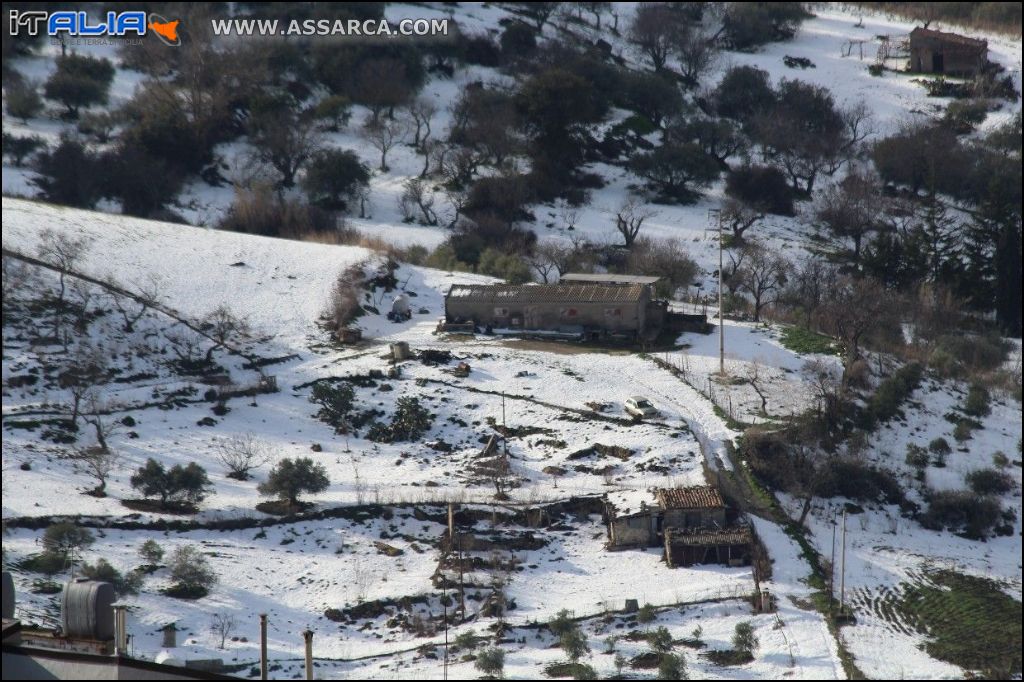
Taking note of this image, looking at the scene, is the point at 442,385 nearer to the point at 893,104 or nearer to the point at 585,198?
the point at 585,198

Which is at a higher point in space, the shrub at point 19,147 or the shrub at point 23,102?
the shrub at point 23,102

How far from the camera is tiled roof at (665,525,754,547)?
165 feet

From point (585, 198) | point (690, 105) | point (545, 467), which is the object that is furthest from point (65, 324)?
point (690, 105)

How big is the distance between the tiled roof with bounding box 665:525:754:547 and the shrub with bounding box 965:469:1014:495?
11.7m

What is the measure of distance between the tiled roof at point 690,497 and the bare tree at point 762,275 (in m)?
21.1

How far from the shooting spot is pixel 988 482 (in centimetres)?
5716

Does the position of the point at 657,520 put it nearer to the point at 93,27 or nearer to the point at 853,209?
the point at 853,209

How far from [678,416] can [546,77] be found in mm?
44473

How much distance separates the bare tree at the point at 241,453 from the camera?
55594 millimetres

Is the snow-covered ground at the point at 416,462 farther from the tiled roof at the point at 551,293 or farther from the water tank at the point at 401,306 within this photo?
the tiled roof at the point at 551,293

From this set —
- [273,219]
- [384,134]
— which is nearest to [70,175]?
[273,219]

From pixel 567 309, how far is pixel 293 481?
20961 mm

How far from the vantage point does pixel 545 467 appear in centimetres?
5619

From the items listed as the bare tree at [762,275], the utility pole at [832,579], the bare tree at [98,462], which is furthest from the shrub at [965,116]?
the bare tree at [98,462]
